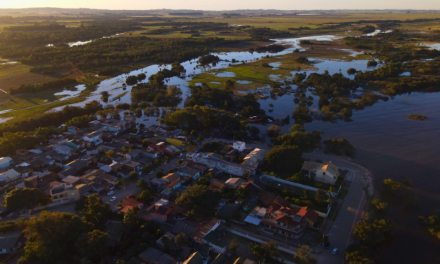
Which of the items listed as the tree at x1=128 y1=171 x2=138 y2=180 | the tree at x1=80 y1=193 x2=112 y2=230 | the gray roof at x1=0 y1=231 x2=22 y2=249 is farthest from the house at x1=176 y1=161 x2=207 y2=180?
the gray roof at x1=0 y1=231 x2=22 y2=249

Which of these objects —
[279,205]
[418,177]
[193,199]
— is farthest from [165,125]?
[418,177]

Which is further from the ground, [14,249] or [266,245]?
[266,245]

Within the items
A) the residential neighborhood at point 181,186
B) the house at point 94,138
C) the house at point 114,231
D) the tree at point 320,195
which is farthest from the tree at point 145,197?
the tree at point 320,195

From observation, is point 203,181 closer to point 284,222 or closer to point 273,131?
point 284,222

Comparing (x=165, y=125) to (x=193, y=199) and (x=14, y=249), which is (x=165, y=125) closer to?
(x=193, y=199)

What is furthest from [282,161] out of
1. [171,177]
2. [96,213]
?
[96,213]

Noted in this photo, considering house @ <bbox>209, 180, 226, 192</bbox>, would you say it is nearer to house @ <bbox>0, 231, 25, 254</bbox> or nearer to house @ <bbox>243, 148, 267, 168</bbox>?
house @ <bbox>243, 148, 267, 168</bbox>

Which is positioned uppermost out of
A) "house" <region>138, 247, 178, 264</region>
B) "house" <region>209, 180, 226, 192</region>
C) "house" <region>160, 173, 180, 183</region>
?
"house" <region>209, 180, 226, 192</region>
